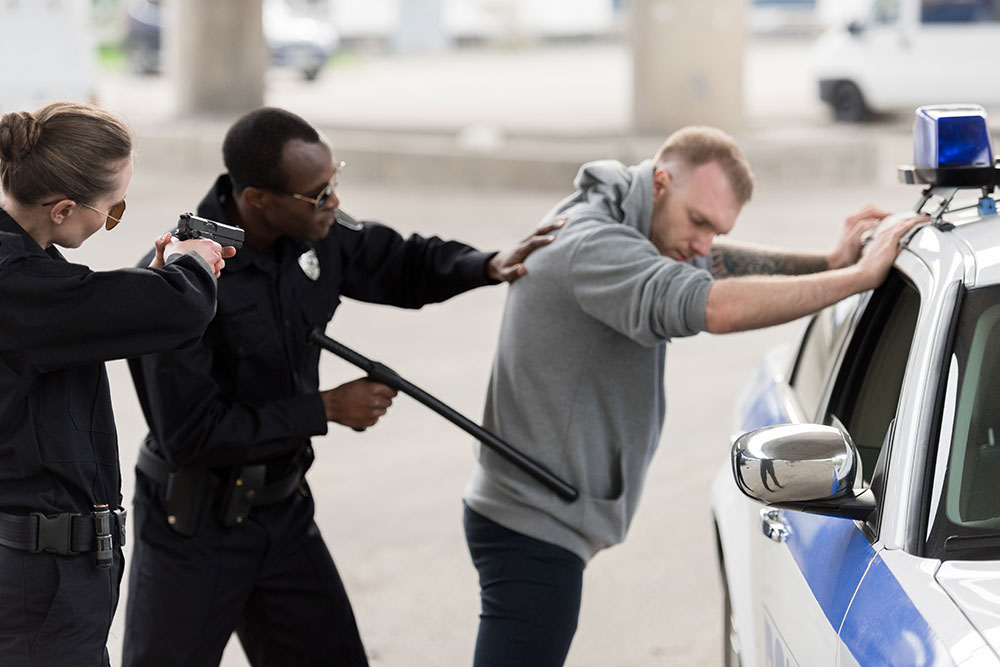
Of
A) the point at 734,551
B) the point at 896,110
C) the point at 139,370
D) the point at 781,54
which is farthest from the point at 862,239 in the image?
the point at 781,54

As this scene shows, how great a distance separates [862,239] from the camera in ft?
11.3

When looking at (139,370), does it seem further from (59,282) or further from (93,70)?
(93,70)

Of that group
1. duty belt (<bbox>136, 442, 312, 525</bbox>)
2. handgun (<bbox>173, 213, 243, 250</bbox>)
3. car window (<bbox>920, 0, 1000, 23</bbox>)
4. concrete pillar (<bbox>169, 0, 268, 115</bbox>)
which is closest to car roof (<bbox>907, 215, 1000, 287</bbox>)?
handgun (<bbox>173, 213, 243, 250</bbox>)

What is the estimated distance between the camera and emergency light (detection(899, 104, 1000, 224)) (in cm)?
289

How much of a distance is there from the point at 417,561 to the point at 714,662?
4.25ft

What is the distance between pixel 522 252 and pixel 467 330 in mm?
5534

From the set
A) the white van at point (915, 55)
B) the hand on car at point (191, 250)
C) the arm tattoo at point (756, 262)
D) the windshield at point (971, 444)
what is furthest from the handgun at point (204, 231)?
the white van at point (915, 55)

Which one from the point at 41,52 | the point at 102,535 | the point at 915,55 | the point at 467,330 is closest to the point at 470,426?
the point at 102,535

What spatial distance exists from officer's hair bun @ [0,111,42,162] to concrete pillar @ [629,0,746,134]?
13.1 meters

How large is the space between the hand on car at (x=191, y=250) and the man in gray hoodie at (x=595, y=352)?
0.86 meters

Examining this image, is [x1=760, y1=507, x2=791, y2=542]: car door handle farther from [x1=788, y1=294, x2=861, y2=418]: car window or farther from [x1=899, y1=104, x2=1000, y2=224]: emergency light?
[x1=899, y1=104, x2=1000, y2=224]: emergency light

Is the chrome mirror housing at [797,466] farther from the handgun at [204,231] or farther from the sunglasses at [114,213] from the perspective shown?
the sunglasses at [114,213]

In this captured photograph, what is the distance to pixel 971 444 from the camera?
2430 mm

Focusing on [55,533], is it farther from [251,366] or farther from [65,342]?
[251,366]
